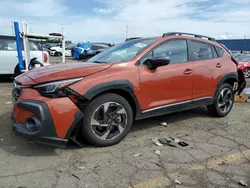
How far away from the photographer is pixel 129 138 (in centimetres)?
393

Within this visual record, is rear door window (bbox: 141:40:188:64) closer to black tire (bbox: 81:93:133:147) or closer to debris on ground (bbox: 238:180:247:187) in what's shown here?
black tire (bbox: 81:93:133:147)

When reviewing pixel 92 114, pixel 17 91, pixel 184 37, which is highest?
pixel 184 37

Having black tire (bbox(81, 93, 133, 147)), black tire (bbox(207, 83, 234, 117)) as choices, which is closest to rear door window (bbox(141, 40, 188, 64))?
black tire (bbox(81, 93, 133, 147))

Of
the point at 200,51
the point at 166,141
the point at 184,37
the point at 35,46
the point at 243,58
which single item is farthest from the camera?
the point at 243,58

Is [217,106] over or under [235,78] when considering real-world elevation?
under

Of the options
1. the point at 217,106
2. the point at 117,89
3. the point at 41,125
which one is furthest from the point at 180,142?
the point at 41,125

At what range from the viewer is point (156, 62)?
375 centimetres

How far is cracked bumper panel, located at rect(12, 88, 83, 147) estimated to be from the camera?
301 cm

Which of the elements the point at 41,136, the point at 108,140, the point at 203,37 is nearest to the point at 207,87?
the point at 203,37

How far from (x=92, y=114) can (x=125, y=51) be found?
140 centimetres

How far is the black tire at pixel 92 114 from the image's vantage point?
10.8ft

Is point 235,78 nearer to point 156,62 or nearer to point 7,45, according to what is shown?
point 156,62

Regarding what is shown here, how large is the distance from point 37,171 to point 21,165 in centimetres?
26

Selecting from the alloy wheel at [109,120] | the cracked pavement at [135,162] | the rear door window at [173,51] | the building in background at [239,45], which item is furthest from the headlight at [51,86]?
the building in background at [239,45]
